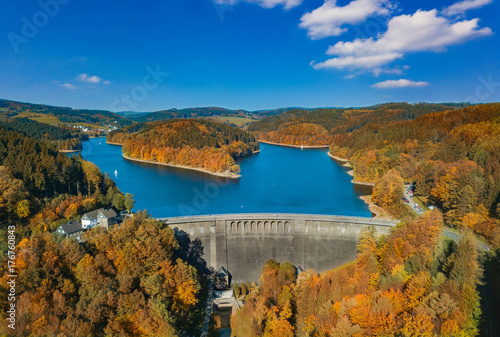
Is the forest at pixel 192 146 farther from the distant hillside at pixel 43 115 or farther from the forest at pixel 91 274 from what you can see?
the distant hillside at pixel 43 115

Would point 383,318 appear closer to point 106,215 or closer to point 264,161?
point 106,215

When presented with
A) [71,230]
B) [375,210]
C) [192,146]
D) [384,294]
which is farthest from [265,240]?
[192,146]

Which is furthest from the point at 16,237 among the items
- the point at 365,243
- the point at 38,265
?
the point at 365,243

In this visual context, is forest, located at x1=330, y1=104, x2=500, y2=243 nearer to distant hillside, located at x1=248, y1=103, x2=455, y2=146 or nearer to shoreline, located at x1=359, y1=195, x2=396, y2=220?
shoreline, located at x1=359, y1=195, x2=396, y2=220

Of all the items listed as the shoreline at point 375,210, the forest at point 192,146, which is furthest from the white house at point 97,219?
the forest at point 192,146

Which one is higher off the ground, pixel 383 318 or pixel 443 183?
pixel 443 183
